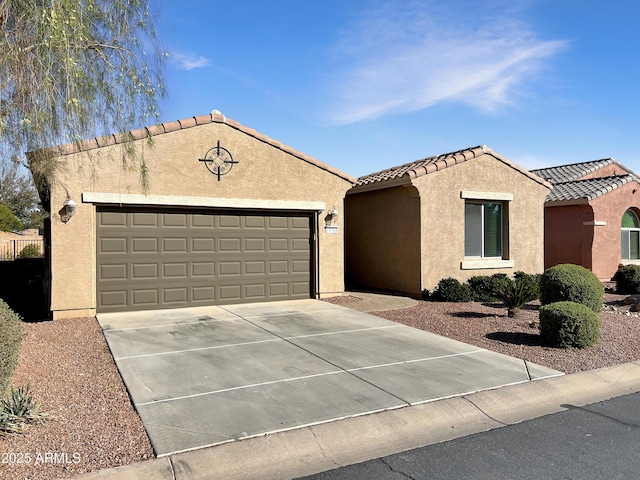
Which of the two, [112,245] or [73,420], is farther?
[112,245]

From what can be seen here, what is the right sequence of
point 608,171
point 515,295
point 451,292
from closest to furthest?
1. point 515,295
2. point 451,292
3. point 608,171

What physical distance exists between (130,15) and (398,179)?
8.47 m

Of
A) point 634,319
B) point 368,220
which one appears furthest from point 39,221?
point 634,319

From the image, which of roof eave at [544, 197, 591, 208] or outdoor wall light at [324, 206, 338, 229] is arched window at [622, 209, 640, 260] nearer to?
roof eave at [544, 197, 591, 208]

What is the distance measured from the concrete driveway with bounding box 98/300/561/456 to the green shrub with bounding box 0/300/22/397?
4.18 ft

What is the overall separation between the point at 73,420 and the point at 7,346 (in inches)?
37.9

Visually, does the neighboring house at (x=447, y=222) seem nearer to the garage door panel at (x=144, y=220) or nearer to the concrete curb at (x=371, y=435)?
the garage door panel at (x=144, y=220)

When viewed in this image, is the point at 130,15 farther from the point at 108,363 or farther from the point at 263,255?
the point at 263,255

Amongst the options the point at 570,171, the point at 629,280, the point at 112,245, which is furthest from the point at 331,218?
the point at 570,171

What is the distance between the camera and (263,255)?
12.5 metres

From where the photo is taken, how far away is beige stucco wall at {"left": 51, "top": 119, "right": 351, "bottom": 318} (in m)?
10.1

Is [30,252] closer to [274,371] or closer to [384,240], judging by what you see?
[384,240]

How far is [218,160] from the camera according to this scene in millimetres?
11555

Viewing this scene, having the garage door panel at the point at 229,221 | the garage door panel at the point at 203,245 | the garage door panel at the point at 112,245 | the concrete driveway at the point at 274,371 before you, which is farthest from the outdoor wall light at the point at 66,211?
the garage door panel at the point at 229,221
